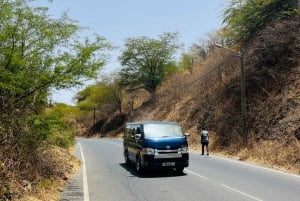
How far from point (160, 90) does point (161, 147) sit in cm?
5553

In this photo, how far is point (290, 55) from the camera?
33250mm

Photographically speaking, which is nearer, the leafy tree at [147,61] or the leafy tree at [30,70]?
the leafy tree at [30,70]

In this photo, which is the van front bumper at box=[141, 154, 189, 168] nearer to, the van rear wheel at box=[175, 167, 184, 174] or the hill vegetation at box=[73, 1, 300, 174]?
the van rear wheel at box=[175, 167, 184, 174]

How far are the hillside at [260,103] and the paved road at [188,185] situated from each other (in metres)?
3.14

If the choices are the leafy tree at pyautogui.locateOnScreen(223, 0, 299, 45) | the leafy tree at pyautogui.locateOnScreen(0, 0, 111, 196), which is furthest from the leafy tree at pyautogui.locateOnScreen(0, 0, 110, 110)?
the leafy tree at pyautogui.locateOnScreen(223, 0, 299, 45)

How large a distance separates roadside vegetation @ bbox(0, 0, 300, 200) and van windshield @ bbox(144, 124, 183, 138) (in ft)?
10.5

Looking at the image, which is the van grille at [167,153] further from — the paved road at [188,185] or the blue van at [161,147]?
the paved road at [188,185]

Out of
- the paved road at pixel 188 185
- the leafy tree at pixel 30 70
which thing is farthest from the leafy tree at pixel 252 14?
the leafy tree at pixel 30 70

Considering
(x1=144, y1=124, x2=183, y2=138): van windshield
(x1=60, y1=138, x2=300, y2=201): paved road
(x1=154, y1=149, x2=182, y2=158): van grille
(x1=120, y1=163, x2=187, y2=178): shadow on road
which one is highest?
(x1=144, y1=124, x2=183, y2=138): van windshield

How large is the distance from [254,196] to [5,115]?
7.20 metres

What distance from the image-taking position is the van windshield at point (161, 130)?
17.2 metres

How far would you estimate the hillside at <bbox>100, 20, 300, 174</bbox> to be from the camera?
2373cm

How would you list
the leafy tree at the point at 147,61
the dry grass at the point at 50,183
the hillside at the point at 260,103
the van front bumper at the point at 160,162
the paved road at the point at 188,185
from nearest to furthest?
1. the dry grass at the point at 50,183
2. the paved road at the point at 188,185
3. the van front bumper at the point at 160,162
4. the hillside at the point at 260,103
5. the leafy tree at the point at 147,61

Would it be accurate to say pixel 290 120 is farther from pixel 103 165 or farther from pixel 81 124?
pixel 81 124
